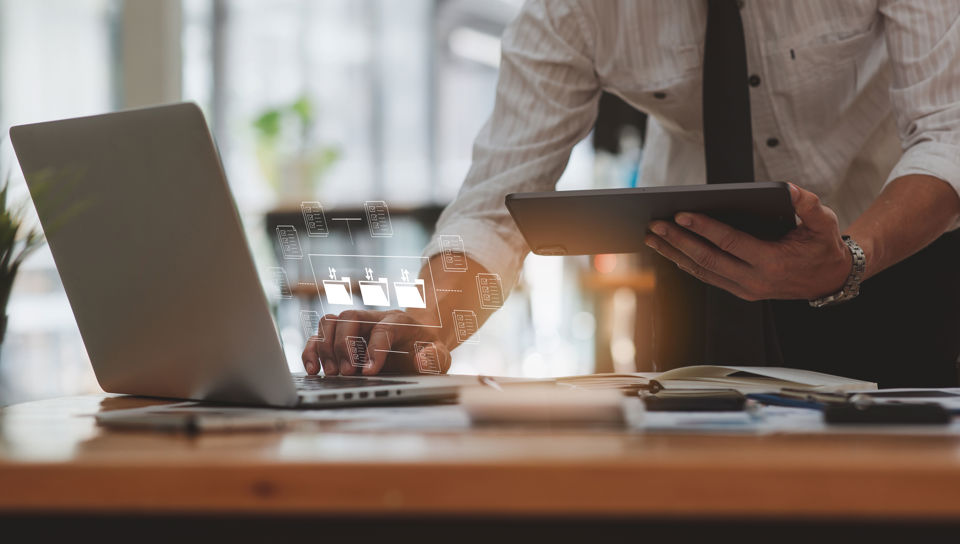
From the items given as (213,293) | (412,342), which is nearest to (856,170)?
(412,342)

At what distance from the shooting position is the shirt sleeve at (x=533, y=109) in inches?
52.7

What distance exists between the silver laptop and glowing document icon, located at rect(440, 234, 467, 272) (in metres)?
0.36

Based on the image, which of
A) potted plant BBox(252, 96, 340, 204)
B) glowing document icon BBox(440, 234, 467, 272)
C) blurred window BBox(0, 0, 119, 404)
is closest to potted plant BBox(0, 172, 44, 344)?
glowing document icon BBox(440, 234, 467, 272)

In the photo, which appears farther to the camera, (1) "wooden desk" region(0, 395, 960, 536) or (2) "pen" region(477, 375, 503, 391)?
(2) "pen" region(477, 375, 503, 391)

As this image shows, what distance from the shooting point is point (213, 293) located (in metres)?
0.64

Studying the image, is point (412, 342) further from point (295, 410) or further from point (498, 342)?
point (498, 342)

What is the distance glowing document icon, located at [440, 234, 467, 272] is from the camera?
3.76ft

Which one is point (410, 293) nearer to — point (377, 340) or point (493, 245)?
point (377, 340)

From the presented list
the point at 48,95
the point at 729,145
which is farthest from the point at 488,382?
the point at 48,95

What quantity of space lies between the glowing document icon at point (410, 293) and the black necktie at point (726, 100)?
542mm

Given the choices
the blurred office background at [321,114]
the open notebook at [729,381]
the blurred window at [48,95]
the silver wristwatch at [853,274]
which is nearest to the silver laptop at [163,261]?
the open notebook at [729,381]

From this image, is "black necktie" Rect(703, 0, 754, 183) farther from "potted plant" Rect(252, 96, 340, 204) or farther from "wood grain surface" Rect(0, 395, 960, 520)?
"potted plant" Rect(252, 96, 340, 204)

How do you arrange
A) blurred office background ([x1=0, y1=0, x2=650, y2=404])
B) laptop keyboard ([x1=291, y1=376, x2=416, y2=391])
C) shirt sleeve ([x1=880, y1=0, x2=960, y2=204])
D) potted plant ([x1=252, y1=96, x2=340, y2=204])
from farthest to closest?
potted plant ([x1=252, y1=96, x2=340, y2=204])
blurred office background ([x1=0, y1=0, x2=650, y2=404])
shirt sleeve ([x1=880, y1=0, x2=960, y2=204])
laptop keyboard ([x1=291, y1=376, x2=416, y2=391])

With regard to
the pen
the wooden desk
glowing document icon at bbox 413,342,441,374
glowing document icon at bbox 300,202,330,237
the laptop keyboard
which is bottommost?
the wooden desk
